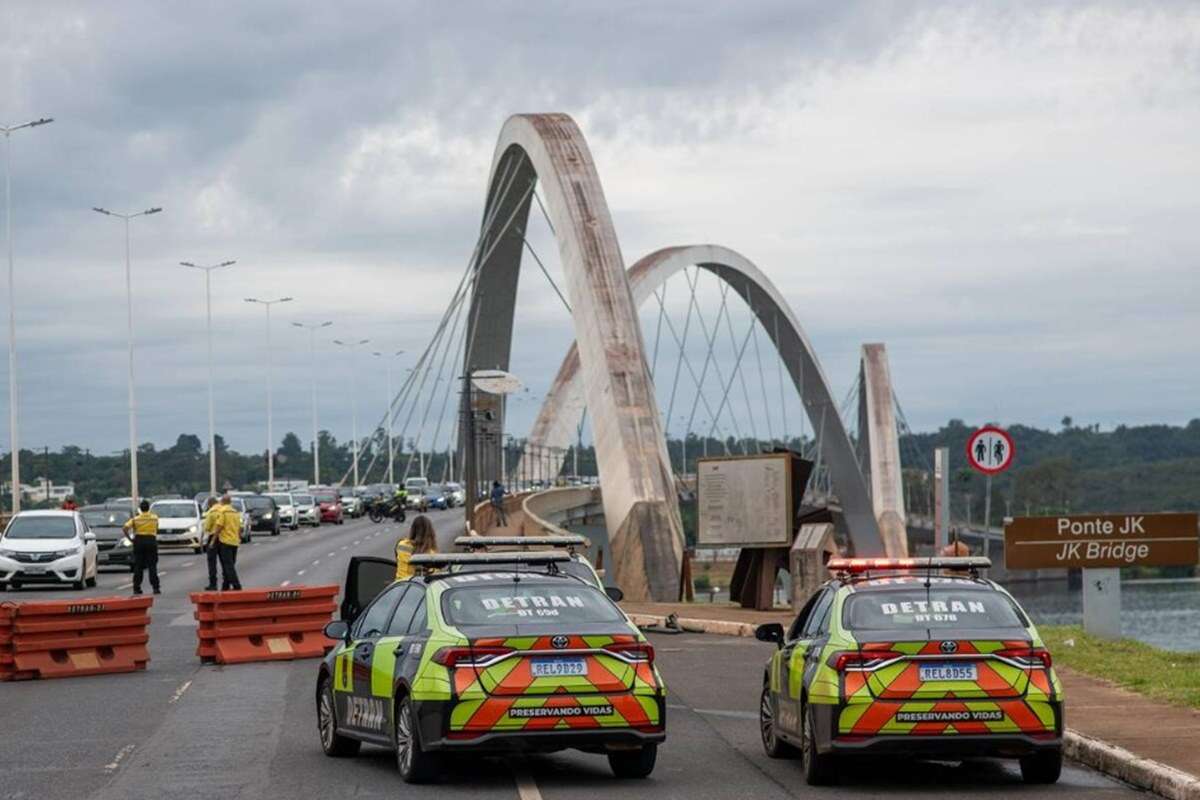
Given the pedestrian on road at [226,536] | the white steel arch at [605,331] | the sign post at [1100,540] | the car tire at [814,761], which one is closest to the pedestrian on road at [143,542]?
the pedestrian on road at [226,536]

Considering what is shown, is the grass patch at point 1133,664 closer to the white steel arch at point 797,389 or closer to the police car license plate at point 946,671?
the police car license plate at point 946,671

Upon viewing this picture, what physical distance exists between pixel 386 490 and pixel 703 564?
54.2 feet

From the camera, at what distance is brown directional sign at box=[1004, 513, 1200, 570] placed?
80.7ft

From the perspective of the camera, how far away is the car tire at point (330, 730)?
48.4 ft

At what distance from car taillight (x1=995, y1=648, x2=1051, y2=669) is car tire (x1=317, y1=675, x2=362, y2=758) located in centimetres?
466

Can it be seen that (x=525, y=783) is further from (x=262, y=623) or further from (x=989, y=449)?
(x=262, y=623)

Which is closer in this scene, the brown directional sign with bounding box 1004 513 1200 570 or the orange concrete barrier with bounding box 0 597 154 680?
the orange concrete barrier with bounding box 0 597 154 680

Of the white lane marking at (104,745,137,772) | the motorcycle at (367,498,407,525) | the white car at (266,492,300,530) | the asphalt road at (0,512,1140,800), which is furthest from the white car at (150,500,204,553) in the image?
the white lane marking at (104,745,137,772)

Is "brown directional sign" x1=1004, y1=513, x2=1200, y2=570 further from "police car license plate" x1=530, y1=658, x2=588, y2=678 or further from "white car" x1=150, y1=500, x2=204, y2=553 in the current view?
"white car" x1=150, y1=500, x2=204, y2=553

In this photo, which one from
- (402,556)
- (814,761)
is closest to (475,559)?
(814,761)

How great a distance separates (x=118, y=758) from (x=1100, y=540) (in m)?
13.5

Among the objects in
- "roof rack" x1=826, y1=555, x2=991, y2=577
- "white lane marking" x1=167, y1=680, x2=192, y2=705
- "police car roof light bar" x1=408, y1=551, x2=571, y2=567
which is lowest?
"white lane marking" x1=167, y1=680, x2=192, y2=705

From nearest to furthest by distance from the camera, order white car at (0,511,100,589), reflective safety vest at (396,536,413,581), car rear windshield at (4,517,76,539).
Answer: reflective safety vest at (396,536,413,581)
white car at (0,511,100,589)
car rear windshield at (4,517,76,539)

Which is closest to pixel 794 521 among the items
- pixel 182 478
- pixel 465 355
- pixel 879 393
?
pixel 465 355
